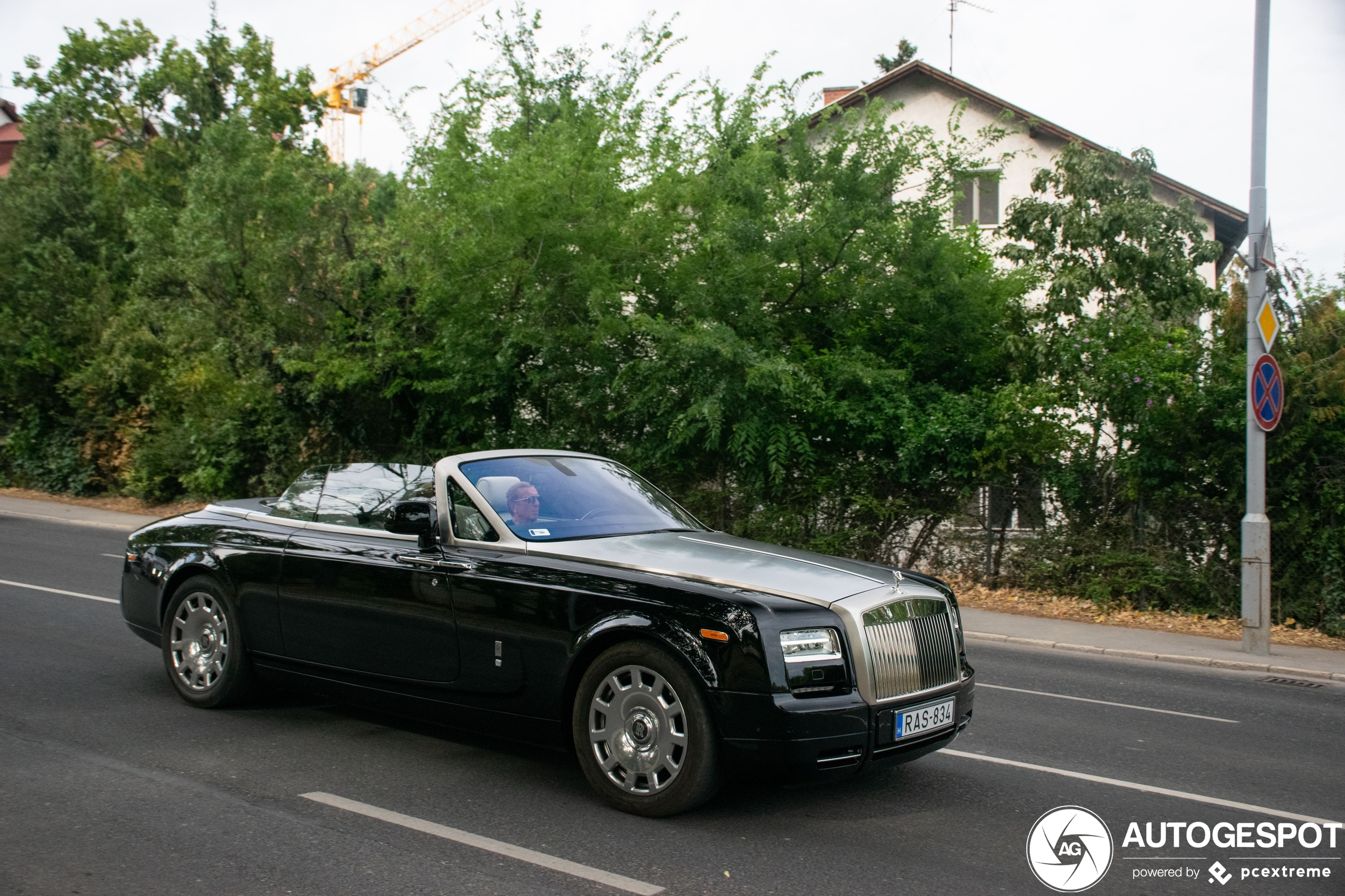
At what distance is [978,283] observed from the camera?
15.6 meters

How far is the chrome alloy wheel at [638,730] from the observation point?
474cm

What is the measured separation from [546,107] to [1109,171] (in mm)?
9996

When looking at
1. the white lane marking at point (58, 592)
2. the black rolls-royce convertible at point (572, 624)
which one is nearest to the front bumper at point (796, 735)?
the black rolls-royce convertible at point (572, 624)

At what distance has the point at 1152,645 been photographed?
11.3 metres

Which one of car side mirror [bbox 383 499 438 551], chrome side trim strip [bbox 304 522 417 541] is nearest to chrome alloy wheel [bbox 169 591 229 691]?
chrome side trim strip [bbox 304 522 417 541]

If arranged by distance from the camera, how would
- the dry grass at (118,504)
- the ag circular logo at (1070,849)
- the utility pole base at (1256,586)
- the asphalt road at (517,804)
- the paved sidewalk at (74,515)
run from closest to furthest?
1. the asphalt road at (517,804)
2. the ag circular logo at (1070,849)
3. the utility pole base at (1256,586)
4. the paved sidewalk at (74,515)
5. the dry grass at (118,504)

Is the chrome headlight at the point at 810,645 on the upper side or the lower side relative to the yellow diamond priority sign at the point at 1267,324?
lower

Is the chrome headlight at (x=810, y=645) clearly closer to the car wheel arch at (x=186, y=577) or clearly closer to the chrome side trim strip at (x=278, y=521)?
the chrome side trim strip at (x=278, y=521)

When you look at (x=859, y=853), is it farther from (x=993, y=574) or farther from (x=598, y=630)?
(x=993, y=574)

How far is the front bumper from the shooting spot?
14.8 ft

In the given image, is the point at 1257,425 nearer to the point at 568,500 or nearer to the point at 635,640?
the point at 568,500

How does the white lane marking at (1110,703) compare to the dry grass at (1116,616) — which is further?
the dry grass at (1116,616)

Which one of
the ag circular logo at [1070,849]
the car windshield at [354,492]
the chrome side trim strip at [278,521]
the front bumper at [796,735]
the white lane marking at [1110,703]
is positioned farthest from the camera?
the white lane marking at [1110,703]

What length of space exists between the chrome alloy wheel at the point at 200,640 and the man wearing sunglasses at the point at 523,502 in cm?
207
